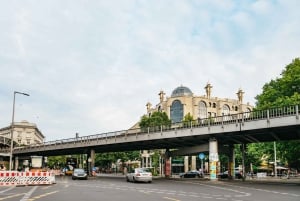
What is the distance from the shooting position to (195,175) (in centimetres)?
5747

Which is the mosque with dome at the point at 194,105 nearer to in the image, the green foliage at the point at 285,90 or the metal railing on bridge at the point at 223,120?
the metal railing on bridge at the point at 223,120

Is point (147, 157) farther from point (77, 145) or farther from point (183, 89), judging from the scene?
point (77, 145)

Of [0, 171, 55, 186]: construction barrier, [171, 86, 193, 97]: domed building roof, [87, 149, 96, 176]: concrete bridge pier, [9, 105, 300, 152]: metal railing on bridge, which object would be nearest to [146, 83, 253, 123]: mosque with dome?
[171, 86, 193, 97]: domed building roof

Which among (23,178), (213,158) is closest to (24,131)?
(213,158)

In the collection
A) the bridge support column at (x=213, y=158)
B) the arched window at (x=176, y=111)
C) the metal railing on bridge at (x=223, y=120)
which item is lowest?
the bridge support column at (x=213, y=158)

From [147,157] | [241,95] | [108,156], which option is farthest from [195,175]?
[241,95]

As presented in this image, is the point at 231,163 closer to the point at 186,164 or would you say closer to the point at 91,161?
the point at 91,161

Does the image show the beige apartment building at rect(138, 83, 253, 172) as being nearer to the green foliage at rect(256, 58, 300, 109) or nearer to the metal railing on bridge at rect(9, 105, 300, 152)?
the metal railing on bridge at rect(9, 105, 300, 152)

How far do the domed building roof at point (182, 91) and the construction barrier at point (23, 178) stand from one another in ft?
288

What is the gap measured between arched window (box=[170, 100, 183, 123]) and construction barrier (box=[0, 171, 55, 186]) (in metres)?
82.7

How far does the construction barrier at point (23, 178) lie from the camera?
2953 cm

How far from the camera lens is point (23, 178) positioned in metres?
30.5

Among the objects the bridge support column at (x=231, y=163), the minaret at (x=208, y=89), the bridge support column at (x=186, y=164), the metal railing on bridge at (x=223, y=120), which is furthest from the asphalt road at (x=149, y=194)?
the minaret at (x=208, y=89)

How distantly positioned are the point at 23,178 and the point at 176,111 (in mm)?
86090
